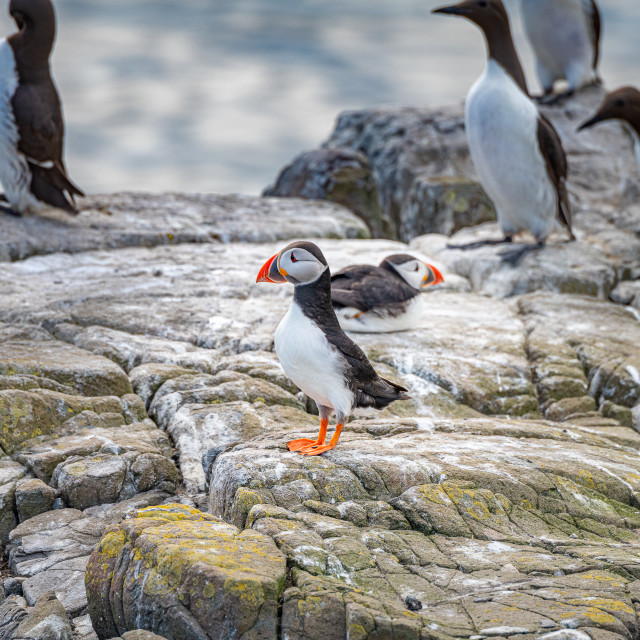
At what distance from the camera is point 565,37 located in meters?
15.2

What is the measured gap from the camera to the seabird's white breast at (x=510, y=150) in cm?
981

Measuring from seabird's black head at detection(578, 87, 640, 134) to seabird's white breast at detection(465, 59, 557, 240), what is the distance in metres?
1.63

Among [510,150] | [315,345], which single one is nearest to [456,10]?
[510,150]

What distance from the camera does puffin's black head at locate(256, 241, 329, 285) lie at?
4867 millimetres

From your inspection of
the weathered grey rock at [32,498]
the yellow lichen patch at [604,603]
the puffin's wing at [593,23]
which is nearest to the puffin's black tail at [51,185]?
the weathered grey rock at [32,498]

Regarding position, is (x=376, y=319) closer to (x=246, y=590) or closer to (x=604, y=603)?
(x=604, y=603)

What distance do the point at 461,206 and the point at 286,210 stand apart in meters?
3.35

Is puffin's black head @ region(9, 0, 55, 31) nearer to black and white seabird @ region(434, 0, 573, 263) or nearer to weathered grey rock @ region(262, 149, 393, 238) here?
black and white seabird @ region(434, 0, 573, 263)

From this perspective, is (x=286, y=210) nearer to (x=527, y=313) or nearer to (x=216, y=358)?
(x=527, y=313)

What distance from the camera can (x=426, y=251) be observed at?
1114 centimetres

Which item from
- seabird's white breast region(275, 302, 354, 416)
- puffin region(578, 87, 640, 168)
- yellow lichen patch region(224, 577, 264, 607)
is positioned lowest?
yellow lichen patch region(224, 577, 264, 607)

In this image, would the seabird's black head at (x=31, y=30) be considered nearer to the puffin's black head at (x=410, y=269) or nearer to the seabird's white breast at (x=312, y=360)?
the puffin's black head at (x=410, y=269)

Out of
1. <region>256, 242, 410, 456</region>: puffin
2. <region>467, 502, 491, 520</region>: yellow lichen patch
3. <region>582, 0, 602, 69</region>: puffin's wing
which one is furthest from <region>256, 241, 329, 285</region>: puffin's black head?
<region>582, 0, 602, 69</region>: puffin's wing

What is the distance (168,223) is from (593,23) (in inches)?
363
